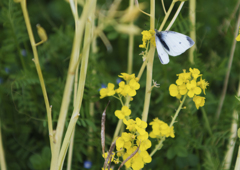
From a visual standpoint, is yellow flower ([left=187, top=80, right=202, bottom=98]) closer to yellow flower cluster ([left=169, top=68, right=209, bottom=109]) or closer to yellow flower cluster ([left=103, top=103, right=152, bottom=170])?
yellow flower cluster ([left=169, top=68, right=209, bottom=109])

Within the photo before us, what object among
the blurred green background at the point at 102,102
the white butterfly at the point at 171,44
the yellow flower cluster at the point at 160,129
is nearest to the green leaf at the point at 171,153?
the blurred green background at the point at 102,102

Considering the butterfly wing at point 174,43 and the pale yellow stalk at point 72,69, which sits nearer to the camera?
the pale yellow stalk at point 72,69

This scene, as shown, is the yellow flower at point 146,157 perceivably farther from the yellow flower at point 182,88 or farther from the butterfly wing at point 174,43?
the butterfly wing at point 174,43

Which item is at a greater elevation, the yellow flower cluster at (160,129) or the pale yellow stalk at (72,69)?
the pale yellow stalk at (72,69)

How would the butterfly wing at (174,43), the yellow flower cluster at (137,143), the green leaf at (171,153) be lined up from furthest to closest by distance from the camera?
the green leaf at (171,153)
the butterfly wing at (174,43)
the yellow flower cluster at (137,143)

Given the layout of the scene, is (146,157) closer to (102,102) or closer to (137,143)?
(137,143)

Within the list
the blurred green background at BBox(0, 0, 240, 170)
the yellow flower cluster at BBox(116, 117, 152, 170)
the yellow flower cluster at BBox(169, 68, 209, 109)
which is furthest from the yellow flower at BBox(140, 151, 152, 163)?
the blurred green background at BBox(0, 0, 240, 170)

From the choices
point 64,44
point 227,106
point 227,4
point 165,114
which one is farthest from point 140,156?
point 227,4
